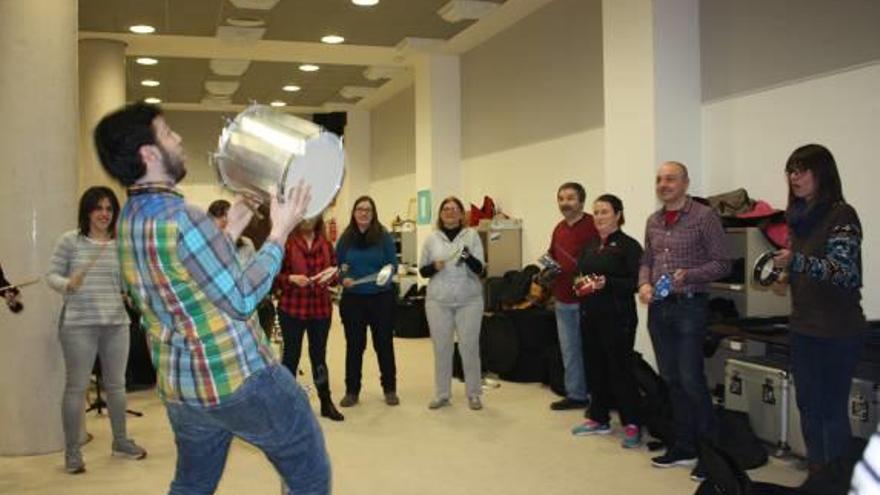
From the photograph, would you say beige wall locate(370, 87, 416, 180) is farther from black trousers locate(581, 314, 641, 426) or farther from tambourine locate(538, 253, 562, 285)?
black trousers locate(581, 314, 641, 426)

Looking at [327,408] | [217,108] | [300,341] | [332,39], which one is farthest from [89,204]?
[217,108]

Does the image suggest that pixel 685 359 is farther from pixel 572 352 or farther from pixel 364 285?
pixel 364 285

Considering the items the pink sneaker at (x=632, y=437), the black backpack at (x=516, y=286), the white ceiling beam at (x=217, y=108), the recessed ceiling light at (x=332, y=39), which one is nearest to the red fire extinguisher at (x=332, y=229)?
the white ceiling beam at (x=217, y=108)

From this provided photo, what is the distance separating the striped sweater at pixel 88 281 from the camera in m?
4.06

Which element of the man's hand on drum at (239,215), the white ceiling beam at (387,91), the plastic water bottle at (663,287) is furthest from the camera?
the white ceiling beam at (387,91)

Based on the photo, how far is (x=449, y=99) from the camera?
9352 millimetres

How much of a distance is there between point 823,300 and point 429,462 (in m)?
2.15

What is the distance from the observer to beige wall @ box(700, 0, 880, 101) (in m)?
4.35

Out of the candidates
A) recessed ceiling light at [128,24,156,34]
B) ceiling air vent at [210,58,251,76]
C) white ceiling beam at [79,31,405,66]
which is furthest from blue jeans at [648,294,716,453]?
ceiling air vent at [210,58,251,76]

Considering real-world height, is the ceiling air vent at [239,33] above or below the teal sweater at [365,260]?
above

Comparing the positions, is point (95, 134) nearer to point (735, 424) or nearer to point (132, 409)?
point (735, 424)

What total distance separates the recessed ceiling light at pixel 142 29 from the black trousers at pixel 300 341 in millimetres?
3843

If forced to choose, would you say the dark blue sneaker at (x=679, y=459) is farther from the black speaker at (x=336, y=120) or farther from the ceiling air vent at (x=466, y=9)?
the black speaker at (x=336, y=120)

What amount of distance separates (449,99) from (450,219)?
13.7 feet
